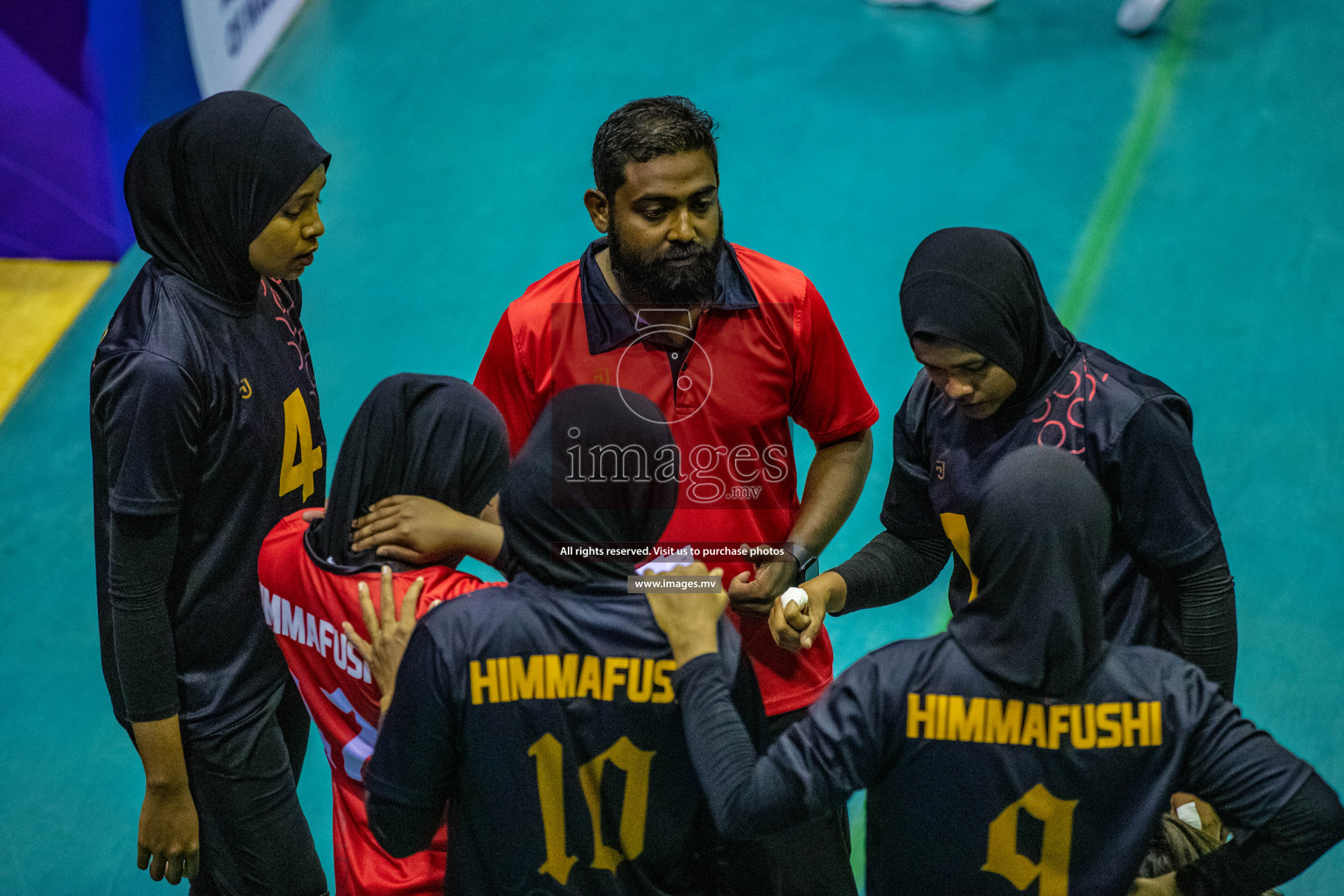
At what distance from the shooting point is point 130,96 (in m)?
5.52

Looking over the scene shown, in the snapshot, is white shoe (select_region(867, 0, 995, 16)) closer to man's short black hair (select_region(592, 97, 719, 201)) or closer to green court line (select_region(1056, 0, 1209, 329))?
green court line (select_region(1056, 0, 1209, 329))

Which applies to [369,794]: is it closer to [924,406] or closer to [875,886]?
[875,886]

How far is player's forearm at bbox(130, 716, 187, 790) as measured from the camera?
2.54m

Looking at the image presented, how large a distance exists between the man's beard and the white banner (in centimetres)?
390

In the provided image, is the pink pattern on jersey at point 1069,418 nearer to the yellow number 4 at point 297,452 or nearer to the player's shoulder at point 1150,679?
the player's shoulder at point 1150,679

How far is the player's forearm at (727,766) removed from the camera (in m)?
1.83

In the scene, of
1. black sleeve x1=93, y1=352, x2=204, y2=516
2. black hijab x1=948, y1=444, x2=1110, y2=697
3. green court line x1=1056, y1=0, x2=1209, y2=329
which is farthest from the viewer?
green court line x1=1056, y1=0, x2=1209, y2=329

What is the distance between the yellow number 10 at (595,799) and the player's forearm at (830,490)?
0.93 metres

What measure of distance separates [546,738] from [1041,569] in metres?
0.79

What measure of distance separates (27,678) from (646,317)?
104 inches

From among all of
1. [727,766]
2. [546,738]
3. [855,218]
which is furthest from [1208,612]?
[855,218]

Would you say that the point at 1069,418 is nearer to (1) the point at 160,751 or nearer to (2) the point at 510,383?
(2) the point at 510,383

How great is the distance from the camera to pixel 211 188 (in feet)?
8.38

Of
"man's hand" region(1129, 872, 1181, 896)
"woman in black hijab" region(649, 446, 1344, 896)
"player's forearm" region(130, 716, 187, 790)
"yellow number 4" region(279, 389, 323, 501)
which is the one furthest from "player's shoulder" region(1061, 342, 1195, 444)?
"player's forearm" region(130, 716, 187, 790)
